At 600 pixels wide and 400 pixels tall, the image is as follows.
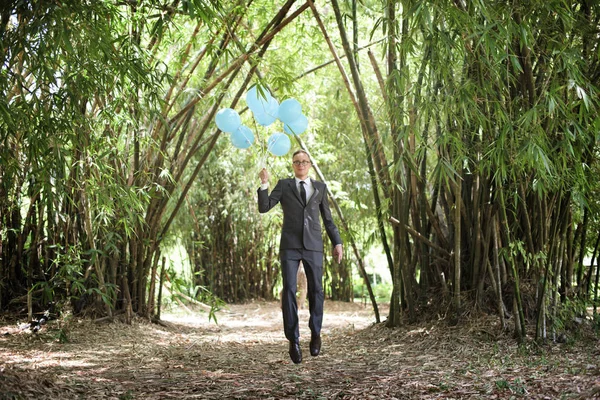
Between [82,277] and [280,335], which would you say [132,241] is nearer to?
[82,277]

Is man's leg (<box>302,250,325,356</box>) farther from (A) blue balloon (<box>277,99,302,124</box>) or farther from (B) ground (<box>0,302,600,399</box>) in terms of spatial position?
(A) blue balloon (<box>277,99,302,124</box>)

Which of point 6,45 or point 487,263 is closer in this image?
point 6,45

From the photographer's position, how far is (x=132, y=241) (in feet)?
15.3

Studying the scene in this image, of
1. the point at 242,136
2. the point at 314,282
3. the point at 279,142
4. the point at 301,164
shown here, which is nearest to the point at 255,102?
the point at 242,136

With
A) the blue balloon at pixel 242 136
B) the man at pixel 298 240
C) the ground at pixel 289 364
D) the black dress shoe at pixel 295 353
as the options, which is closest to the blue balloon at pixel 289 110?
the blue balloon at pixel 242 136

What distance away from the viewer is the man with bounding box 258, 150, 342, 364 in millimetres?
3129

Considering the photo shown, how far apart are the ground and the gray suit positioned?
0.26 m

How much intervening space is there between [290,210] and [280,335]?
6.48 feet

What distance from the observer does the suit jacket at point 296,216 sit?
3.19 meters

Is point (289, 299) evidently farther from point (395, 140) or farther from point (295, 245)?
point (395, 140)

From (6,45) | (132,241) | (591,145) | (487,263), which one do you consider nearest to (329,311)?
(132,241)

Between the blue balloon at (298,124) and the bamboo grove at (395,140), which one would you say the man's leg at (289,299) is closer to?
the bamboo grove at (395,140)

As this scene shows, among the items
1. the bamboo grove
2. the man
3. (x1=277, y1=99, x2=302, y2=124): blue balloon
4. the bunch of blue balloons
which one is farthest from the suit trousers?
(x1=277, y1=99, x2=302, y2=124): blue balloon

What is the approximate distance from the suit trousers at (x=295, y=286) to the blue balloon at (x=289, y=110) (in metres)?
1.14
